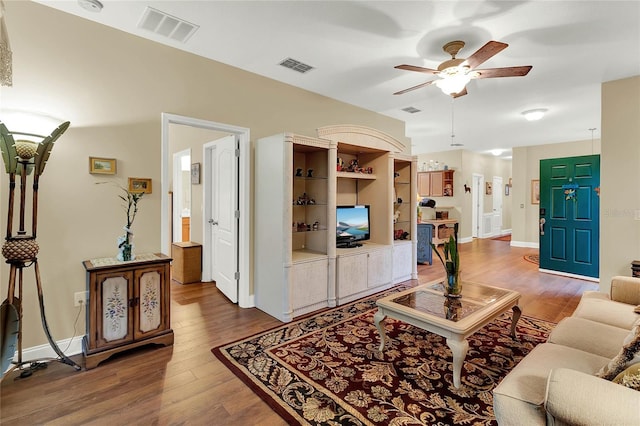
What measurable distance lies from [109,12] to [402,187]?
4289mm

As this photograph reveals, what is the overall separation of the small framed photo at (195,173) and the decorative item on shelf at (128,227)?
6.63ft

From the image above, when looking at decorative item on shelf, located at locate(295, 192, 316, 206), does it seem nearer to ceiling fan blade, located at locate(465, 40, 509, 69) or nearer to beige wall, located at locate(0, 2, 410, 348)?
beige wall, located at locate(0, 2, 410, 348)

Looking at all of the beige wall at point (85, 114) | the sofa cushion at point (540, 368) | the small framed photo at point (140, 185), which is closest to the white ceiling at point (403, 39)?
the beige wall at point (85, 114)

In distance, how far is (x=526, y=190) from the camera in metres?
8.25

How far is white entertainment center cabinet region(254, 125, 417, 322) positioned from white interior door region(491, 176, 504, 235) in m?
7.25

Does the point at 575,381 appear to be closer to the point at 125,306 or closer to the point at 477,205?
the point at 125,306

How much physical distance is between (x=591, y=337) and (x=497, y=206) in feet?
33.2

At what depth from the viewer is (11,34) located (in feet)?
7.63

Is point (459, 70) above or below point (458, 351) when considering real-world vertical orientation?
above

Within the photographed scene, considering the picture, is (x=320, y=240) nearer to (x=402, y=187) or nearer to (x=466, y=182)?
(x=402, y=187)

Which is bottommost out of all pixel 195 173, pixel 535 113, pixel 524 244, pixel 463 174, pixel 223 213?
pixel 524 244

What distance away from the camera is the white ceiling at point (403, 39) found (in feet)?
8.00

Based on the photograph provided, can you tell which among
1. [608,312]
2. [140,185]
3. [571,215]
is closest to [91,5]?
[140,185]

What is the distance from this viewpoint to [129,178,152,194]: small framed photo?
9.37ft
